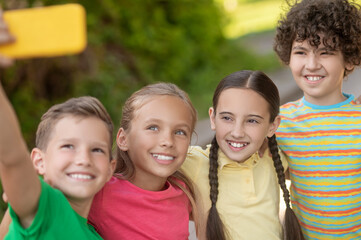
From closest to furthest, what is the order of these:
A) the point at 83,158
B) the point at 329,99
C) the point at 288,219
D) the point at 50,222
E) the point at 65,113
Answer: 1. the point at 50,222
2. the point at 83,158
3. the point at 65,113
4. the point at 288,219
5. the point at 329,99

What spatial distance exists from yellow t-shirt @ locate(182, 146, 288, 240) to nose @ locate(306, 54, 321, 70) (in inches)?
20.2

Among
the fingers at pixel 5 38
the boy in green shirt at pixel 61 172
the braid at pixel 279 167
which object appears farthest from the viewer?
the braid at pixel 279 167

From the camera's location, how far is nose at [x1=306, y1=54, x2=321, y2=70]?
246 centimetres

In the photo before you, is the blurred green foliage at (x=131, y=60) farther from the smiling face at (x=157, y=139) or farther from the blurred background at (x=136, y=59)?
the smiling face at (x=157, y=139)

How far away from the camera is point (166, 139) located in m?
2.10

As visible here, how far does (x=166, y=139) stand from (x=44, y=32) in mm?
1126

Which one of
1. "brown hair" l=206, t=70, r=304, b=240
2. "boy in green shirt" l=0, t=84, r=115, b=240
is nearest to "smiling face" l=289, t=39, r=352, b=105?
"brown hair" l=206, t=70, r=304, b=240

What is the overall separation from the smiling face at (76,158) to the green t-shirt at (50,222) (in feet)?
0.29

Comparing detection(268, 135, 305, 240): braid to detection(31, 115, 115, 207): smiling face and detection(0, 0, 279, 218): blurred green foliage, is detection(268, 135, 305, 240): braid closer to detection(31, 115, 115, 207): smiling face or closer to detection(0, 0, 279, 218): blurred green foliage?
detection(31, 115, 115, 207): smiling face

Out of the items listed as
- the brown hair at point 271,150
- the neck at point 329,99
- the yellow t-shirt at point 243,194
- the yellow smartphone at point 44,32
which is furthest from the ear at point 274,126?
the yellow smartphone at point 44,32

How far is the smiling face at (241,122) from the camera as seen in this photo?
231 centimetres

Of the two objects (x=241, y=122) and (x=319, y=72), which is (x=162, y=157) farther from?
(x=319, y=72)

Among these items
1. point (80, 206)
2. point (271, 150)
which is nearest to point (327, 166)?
point (271, 150)

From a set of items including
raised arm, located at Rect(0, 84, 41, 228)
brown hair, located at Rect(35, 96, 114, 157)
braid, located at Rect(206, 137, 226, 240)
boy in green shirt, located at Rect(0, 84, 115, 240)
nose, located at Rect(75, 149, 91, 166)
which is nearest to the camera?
raised arm, located at Rect(0, 84, 41, 228)
